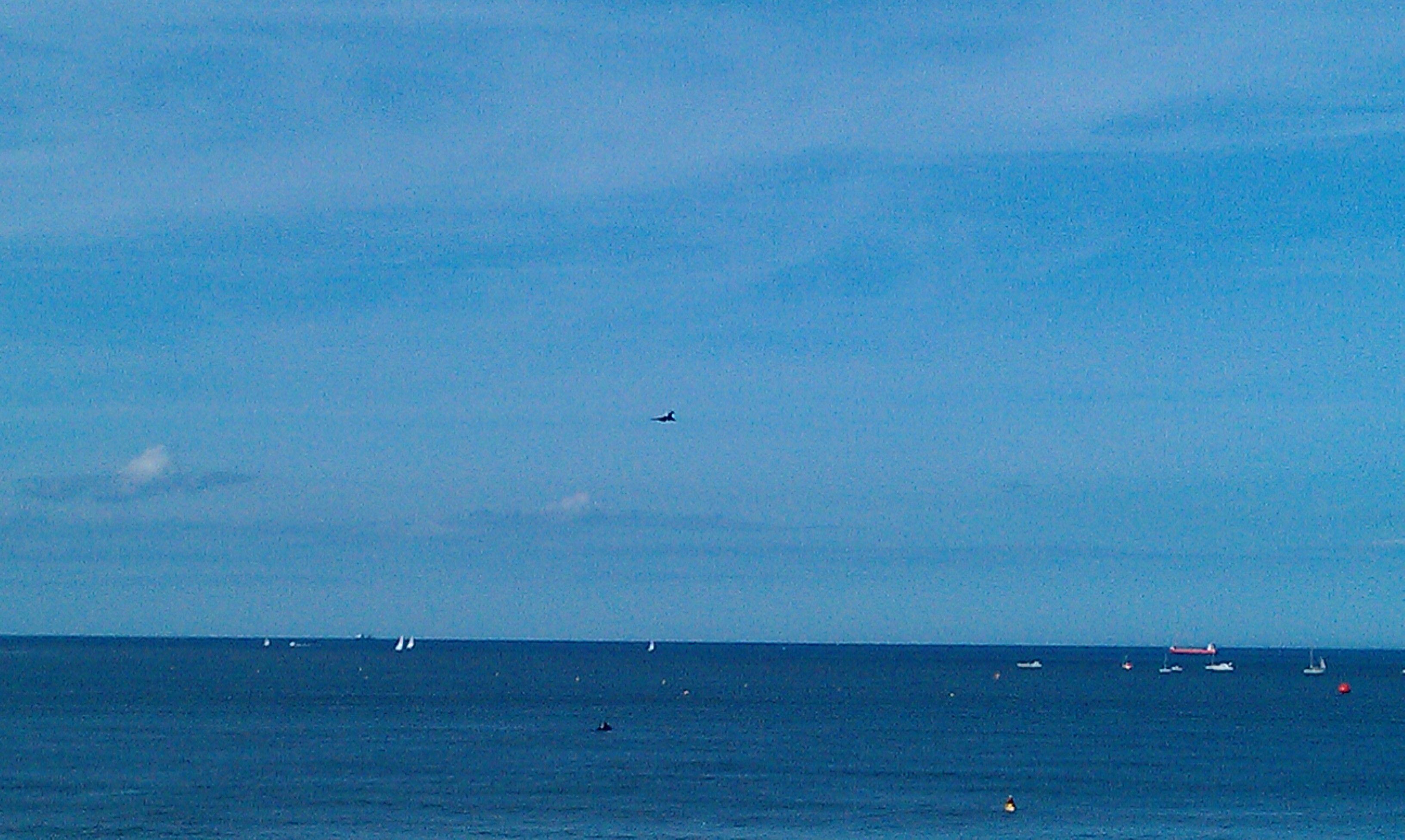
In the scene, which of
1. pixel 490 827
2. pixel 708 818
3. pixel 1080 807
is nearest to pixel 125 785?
pixel 490 827

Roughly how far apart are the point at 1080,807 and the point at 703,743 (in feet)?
158

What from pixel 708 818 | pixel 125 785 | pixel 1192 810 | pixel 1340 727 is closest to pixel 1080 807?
pixel 1192 810

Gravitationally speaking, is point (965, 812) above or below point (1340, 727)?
below

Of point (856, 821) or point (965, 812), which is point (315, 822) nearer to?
point (856, 821)

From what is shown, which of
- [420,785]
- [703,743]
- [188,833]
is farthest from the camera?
[703,743]

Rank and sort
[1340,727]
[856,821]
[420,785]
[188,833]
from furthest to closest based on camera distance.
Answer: [1340,727]
[420,785]
[856,821]
[188,833]

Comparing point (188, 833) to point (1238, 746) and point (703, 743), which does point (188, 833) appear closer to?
point (703, 743)

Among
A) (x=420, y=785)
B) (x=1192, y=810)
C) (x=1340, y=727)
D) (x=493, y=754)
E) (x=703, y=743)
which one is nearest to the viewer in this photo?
(x=1192, y=810)

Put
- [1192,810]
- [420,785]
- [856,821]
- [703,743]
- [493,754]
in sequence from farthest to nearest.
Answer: [703,743]
[493,754]
[420,785]
[1192,810]
[856,821]

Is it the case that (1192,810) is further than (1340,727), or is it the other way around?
(1340,727)

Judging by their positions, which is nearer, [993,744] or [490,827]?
[490,827]

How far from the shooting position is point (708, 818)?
93.6m

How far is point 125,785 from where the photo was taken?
106 meters

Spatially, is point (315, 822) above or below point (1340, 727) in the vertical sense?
below
